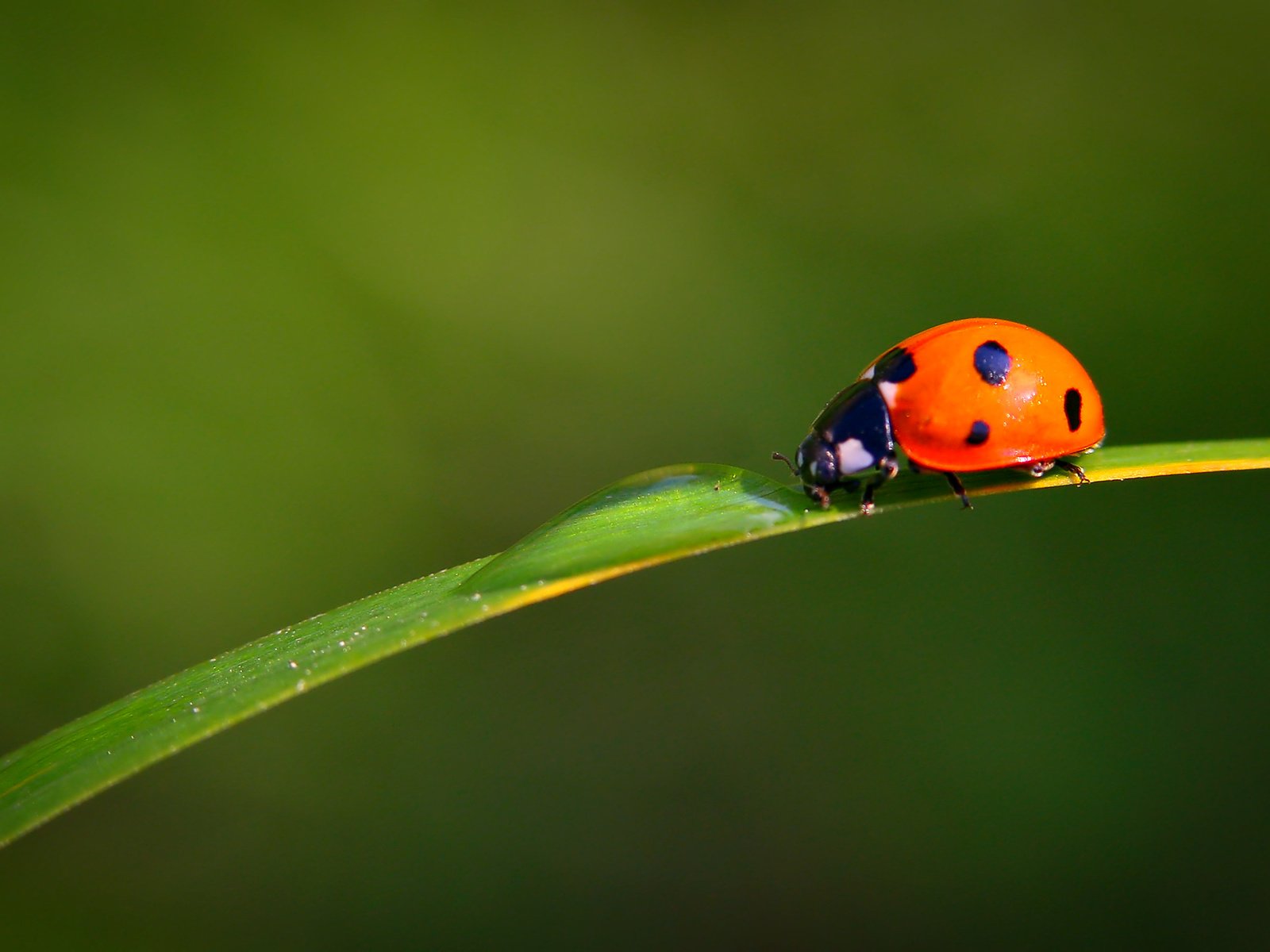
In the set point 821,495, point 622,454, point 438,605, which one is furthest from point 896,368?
point 622,454

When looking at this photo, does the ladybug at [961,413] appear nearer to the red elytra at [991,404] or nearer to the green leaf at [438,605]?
the red elytra at [991,404]

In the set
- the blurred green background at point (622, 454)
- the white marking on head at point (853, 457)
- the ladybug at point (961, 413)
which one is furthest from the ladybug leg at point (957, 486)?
the blurred green background at point (622, 454)

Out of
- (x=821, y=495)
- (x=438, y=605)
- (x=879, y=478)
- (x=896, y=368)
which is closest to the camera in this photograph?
(x=438, y=605)

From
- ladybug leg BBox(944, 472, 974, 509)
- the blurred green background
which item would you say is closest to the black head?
ladybug leg BBox(944, 472, 974, 509)

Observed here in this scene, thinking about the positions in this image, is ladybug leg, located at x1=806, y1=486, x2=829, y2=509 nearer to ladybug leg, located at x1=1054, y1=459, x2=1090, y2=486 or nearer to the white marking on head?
the white marking on head

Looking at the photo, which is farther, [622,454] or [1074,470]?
[622,454]

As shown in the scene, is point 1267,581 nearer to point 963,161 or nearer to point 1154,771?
point 1154,771

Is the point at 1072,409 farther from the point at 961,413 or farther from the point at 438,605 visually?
the point at 438,605
